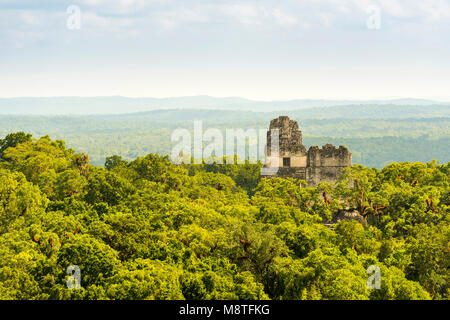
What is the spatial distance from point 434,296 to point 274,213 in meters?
13.3

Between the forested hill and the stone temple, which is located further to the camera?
the stone temple

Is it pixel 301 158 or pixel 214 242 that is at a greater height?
pixel 301 158

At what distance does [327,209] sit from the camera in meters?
50.6

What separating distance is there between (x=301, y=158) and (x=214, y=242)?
32.4 metres

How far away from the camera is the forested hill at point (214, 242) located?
2664 centimetres

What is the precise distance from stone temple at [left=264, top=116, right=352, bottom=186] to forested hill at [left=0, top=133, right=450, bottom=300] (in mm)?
5546

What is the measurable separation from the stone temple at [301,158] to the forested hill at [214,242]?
5.55m

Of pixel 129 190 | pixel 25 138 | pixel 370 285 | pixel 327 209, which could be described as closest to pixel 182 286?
pixel 370 285

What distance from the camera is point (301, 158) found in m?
64.4

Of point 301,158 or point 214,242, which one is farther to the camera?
point 301,158

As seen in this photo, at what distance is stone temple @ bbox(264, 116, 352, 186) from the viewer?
61.2 meters

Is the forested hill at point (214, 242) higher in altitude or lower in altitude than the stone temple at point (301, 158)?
lower

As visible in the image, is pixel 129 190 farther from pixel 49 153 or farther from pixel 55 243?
pixel 49 153

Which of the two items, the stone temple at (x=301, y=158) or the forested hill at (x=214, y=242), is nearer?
the forested hill at (x=214, y=242)
